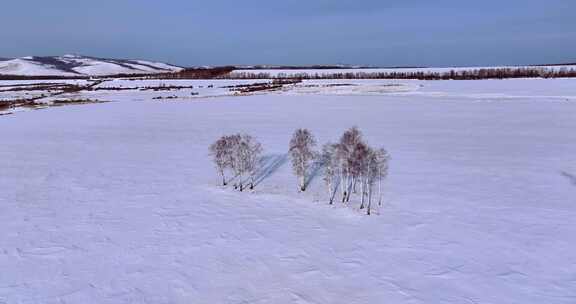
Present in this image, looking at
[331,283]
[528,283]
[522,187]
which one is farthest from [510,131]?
[331,283]

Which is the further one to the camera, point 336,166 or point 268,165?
point 268,165

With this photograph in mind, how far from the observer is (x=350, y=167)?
10.6 meters

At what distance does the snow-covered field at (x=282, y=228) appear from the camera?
6738 mm

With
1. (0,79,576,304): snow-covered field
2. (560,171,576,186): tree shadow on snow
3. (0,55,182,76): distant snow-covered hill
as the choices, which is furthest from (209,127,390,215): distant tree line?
(0,55,182,76): distant snow-covered hill

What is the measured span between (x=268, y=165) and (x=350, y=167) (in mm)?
4282

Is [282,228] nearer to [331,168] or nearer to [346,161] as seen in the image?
[331,168]

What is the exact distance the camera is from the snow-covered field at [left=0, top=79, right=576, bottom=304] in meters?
6.74

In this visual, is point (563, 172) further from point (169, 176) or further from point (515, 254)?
point (169, 176)

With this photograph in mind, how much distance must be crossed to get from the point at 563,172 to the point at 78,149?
16.4 m

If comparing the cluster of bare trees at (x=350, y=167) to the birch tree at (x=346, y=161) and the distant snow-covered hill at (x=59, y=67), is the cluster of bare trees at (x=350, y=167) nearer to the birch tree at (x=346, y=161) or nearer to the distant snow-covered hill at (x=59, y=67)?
the birch tree at (x=346, y=161)

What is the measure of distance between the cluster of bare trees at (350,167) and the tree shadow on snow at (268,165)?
1.22m

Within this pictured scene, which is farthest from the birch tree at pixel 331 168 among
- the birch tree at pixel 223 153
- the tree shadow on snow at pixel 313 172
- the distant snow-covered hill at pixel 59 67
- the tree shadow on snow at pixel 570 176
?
the distant snow-covered hill at pixel 59 67

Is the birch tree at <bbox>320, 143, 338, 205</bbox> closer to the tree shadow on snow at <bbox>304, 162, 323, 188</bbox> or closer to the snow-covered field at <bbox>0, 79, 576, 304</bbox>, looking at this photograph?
the snow-covered field at <bbox>0, 79, 576, 304</bbox>

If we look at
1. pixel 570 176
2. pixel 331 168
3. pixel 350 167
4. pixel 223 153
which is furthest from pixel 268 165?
pixel 570 176
